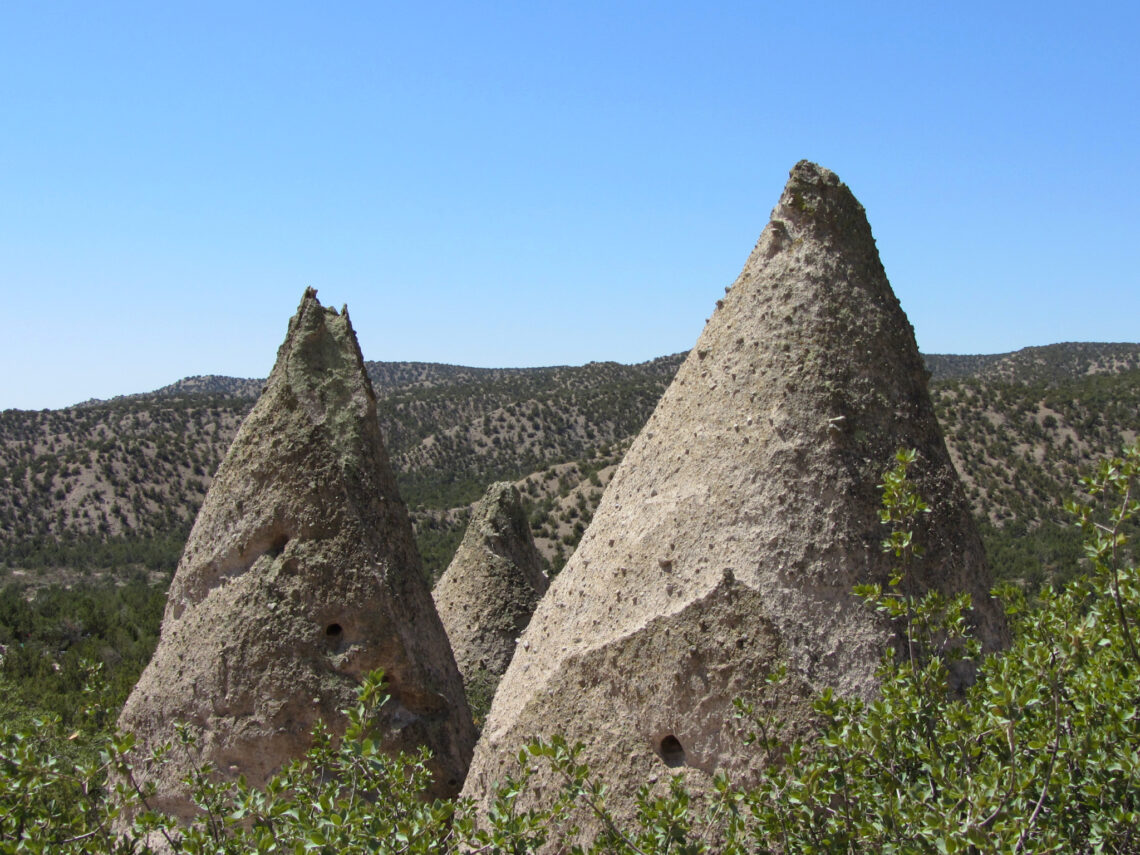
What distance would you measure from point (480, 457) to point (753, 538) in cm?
4882

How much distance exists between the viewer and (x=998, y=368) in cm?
7356

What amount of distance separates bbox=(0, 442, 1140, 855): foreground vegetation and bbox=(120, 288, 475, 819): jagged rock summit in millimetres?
1243

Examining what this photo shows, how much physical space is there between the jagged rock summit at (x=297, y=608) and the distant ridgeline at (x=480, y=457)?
20.3m

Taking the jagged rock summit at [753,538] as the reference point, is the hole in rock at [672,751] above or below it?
below

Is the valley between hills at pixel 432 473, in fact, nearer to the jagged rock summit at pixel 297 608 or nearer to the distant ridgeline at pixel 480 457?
the distant ridgeline at pixel 480 457

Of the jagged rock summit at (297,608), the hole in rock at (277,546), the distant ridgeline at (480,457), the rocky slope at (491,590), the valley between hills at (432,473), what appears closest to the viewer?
the jagged rock summit at (297,608)

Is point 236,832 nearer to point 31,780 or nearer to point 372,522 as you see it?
point 31,780

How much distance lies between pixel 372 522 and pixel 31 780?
222cm

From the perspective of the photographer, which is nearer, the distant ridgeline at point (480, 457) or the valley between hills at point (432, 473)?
the valley between hills at point (432, 473)

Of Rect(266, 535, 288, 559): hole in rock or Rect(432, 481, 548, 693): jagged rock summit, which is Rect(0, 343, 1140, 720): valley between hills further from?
Rect(266, 535, 288, 559): hole in rock

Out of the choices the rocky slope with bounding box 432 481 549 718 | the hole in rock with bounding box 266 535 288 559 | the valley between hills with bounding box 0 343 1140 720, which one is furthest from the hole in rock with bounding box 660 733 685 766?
the valley between hills with bounding box 0 343 1140 720

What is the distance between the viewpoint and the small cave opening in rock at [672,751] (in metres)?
4.20

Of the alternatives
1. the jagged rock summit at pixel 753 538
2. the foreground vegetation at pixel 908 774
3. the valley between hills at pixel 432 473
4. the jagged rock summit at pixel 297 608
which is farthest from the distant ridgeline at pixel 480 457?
the foreground vegetation at pixel 908 774

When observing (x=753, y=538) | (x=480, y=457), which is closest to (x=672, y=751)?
(x=753, y=538)
